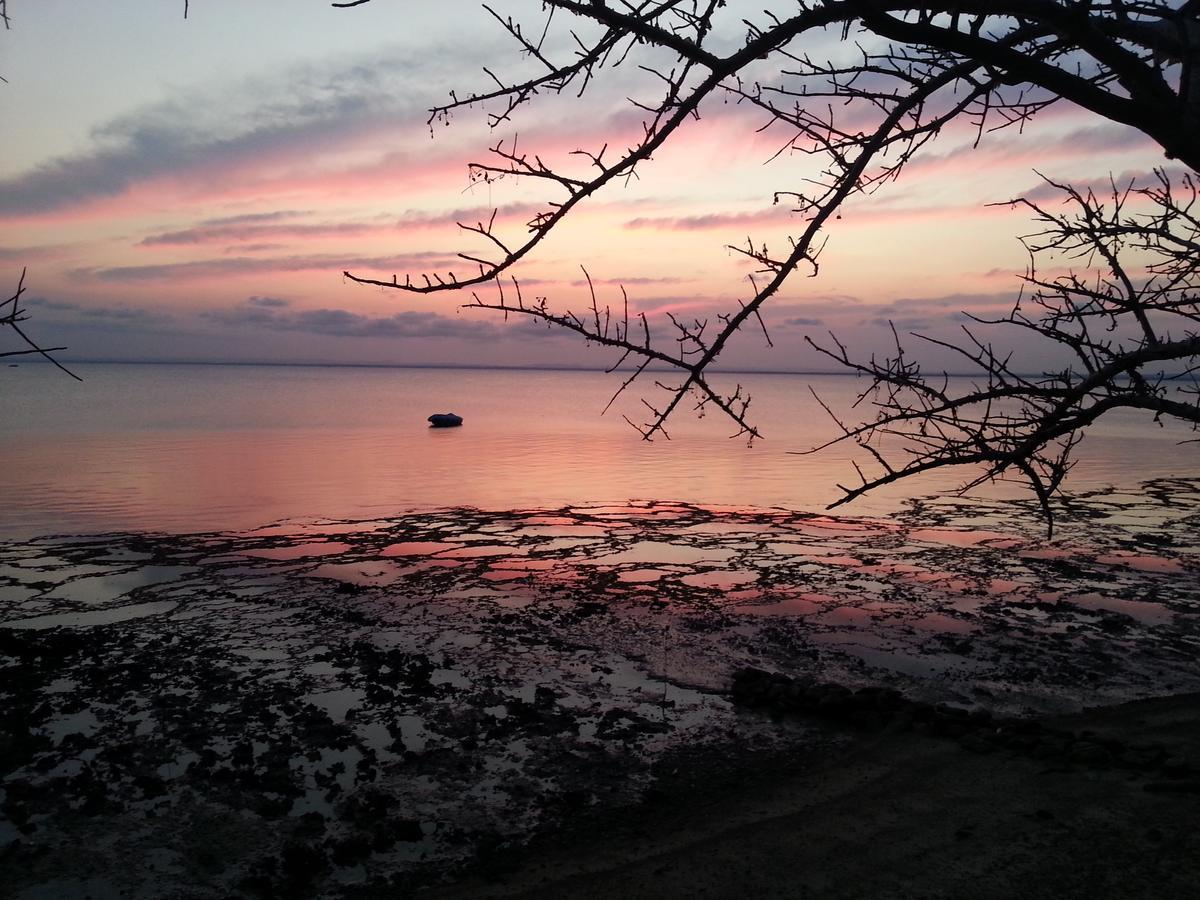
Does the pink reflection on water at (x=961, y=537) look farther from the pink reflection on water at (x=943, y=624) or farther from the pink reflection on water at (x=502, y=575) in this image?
the pink reflection on water at (x=502, y=575)

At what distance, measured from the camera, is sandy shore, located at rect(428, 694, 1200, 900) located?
16.7 ft

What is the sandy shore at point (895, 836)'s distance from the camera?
5086 mm

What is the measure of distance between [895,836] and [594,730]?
9.63 feet

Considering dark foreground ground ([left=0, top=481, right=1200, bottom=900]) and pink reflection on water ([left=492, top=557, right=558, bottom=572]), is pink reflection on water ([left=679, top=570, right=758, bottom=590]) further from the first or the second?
pink reflection on water ([left=492, top=557, right=558, bottom=572])

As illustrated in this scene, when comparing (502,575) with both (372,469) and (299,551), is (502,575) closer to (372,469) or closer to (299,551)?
(299,551)

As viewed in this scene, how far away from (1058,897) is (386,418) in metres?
63.3

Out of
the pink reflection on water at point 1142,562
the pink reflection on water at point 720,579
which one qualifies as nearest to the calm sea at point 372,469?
the pink reflection on water at point 720,579

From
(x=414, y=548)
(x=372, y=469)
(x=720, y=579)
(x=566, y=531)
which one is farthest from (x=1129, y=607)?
(x=372, y=469)

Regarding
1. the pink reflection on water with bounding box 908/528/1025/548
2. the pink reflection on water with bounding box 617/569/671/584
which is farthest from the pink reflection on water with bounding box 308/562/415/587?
the pink reflection on water with bounding box 908/528/1025/548

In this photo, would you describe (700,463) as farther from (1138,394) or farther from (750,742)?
(1138,394)

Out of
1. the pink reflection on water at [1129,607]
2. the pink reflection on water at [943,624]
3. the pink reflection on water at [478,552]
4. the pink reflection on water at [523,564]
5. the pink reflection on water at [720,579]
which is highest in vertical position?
the pink reflection on water at [1129,607]

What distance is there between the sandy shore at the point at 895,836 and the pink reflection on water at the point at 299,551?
1107 centimetres

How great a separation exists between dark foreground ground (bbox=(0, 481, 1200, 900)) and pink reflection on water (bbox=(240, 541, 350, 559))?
78cm

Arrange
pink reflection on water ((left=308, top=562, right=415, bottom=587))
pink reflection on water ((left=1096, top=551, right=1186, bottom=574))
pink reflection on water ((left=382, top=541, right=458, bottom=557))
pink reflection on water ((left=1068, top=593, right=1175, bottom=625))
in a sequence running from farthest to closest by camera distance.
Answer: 1. pink reflection on water ((left=382, top=541, right=458, bottom=557))
2. pink reflection on water ((left=1096, top=551, right=1186, bottom=574))
3. pink reflection on water ((left=308, top=562, right=415, bottom=587))
4. pink reflection on water ((left=1068, top=593, right=1175, bottom=625))
